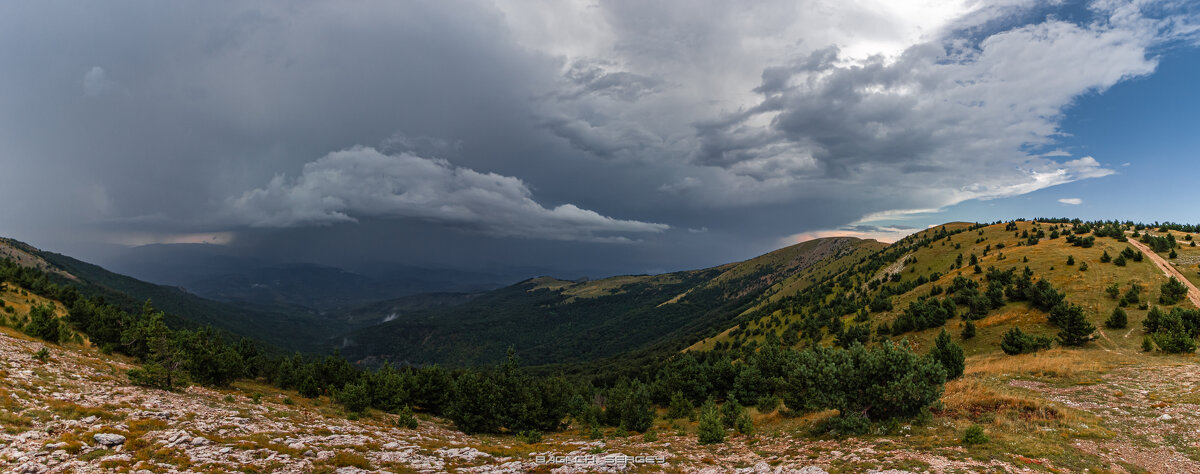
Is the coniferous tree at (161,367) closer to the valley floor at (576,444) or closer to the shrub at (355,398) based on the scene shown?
the valley floor at (576,444)

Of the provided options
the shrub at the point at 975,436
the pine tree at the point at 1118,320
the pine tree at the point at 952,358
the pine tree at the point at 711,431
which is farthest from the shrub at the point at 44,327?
the pine tree at the point at 1118,320

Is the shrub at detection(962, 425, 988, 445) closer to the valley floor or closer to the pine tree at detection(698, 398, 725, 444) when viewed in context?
the valley floor

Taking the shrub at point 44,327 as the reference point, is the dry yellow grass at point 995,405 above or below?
below

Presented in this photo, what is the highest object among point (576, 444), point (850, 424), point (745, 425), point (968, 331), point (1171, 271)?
point (1171, 271)

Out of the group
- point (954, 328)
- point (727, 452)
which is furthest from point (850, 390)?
point (954, 328)

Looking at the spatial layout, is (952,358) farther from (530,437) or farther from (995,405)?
(530,437)

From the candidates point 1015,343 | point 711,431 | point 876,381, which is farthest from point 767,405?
point 1015,343

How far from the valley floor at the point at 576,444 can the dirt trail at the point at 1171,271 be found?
33.6 m

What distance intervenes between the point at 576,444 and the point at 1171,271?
95020mm

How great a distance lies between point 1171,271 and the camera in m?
61.2

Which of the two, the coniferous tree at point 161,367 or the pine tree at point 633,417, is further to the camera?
the pine tree at point 633,417

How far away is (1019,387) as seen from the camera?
33.0 metres

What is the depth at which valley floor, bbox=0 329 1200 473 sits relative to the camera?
17.7 meters

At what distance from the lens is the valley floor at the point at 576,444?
17.7 meters
